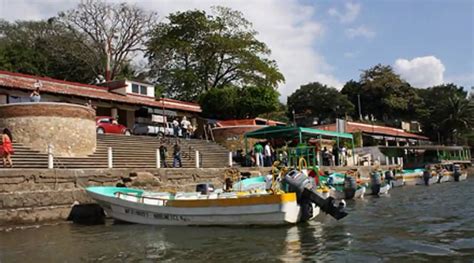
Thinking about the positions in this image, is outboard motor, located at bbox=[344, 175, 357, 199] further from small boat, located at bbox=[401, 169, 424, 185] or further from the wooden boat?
small boat, located at bbox=[401, 169, 424, 185]

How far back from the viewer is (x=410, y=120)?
6894 centimetres

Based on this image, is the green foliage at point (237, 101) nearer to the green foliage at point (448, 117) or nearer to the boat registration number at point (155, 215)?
the boat registration number at point (155, 215)

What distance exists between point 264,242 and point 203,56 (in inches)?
1474

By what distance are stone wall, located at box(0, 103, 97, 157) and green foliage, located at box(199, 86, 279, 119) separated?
20.4m

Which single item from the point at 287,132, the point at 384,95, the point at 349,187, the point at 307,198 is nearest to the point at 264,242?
the point at 307,198

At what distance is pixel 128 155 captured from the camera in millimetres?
22922

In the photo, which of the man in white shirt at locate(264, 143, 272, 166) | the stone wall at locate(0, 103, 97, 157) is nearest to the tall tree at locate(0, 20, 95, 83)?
the man in white shirt at locate(264, 143, 272, 166)

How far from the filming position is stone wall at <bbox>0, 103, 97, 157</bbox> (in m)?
19.7

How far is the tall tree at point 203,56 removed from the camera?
152 feet

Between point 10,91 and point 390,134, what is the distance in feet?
134

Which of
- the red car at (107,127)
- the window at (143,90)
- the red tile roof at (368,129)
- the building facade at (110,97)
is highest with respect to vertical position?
the window at (143,90)

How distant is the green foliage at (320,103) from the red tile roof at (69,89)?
27.3 m

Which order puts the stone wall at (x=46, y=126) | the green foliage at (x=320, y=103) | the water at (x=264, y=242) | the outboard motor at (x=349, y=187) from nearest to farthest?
the water at (x=264, y=242)
the stone wall at (x=46, y=126)
the outboard motor at (x=349, y=187)
the green foliage at (x=320, y=103)

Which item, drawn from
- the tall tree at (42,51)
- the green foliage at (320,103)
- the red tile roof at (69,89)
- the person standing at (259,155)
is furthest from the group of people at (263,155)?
the green foliage at (320,103)
